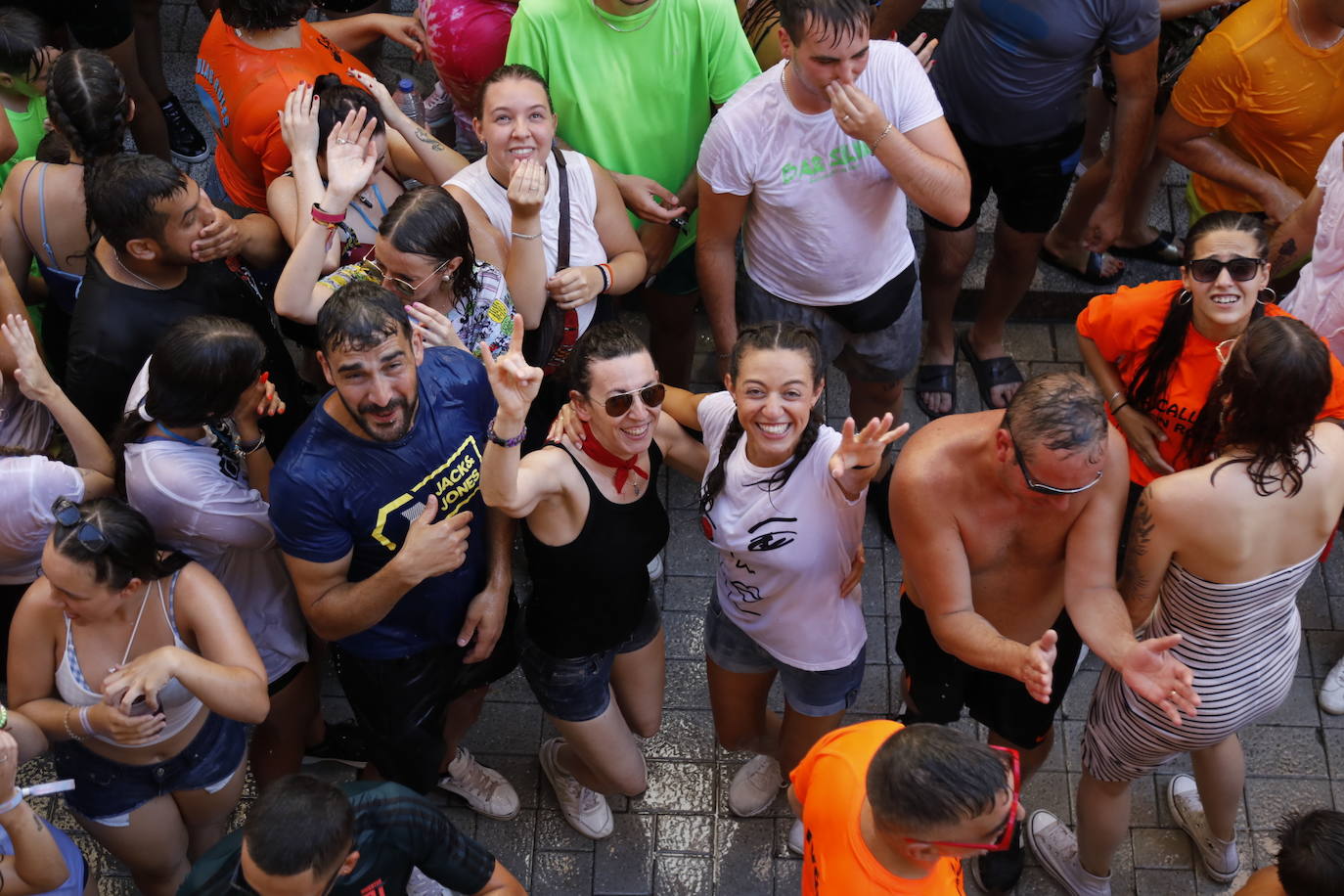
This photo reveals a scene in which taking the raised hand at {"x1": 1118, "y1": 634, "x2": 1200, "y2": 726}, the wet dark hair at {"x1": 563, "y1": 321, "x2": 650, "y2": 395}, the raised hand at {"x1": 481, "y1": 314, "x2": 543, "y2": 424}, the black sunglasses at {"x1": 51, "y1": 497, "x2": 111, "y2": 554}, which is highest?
the raised hand at {"x1": 481, "y1": 314, "x2": 543, "y2": 424}

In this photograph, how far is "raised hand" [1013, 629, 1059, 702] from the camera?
3049 mm

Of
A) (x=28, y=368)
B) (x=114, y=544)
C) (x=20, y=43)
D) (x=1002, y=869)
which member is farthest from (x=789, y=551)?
(x=20, y=43)

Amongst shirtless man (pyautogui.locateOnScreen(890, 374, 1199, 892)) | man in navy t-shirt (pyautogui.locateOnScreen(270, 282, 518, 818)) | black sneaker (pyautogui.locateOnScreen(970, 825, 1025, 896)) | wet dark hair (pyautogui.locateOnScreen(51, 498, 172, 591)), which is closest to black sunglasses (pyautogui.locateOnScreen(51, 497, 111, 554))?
wet dark hair (pyautogui.locateOnScreen(51, 498, 172, 591))

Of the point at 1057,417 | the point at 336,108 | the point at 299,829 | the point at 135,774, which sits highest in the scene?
the point at 336,108

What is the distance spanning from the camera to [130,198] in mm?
3562

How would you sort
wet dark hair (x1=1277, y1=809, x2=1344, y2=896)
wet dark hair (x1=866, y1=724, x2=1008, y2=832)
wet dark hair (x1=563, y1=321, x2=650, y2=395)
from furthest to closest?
wet dark hair (x1=563, y1=321, x2=650, y2=395) < wet dark hair (x1=1277, y1=809, x2=1344, y2=896) < wet dark hair (x1=866, y1=724, x2=1008, y2=832)

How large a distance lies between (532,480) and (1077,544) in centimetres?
148

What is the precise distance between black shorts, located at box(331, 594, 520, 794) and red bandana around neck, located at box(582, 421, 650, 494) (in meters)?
0.74

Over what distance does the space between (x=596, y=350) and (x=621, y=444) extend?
0.89 ft

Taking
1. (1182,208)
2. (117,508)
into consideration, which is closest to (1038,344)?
(1182,208)

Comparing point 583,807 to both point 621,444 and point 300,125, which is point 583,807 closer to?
point 621,444

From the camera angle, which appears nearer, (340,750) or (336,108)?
(336,108)

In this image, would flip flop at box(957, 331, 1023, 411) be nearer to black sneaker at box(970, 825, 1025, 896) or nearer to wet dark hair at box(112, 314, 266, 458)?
black sneaker at box(970, 825, 1025, 896)

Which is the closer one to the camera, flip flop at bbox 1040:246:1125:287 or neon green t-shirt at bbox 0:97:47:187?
neon green t-shirt at bbox 0:97:47:187
